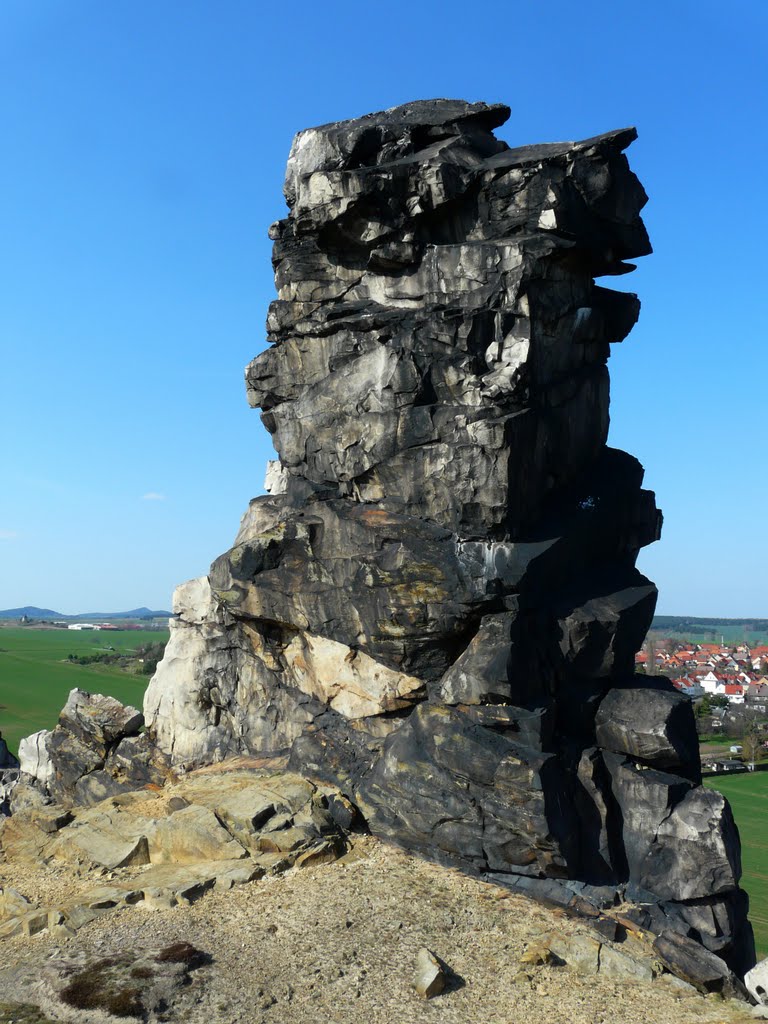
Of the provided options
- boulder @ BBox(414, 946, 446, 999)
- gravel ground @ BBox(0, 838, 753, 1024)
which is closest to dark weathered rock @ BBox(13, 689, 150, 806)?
gravel ground @ BBox(0, 838, 753, 1024)

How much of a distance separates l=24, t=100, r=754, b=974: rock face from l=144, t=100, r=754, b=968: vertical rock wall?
81mm

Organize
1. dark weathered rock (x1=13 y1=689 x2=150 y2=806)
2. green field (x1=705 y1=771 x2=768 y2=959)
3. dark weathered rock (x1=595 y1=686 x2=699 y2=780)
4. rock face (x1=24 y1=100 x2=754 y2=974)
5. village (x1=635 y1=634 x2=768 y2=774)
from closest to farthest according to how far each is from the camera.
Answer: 1. rock face (x1=24 y1=100 x2=754 y2=974)
2. dark weathered rock (x1=595 y1=686 x2=699 y2=780)
3. dark weathered rock (x1=13 y1=689 x2=150 y2=806)
4. green field (x1=705 y1=771 x2=768 y2=959)
5. village (x1=635 y1=634 x2=768 y2=774)

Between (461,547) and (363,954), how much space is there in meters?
10.8

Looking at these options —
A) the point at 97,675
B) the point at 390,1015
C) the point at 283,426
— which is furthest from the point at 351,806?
the point at 97,675

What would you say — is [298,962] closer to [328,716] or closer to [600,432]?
[328,716]

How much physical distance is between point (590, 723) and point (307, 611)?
9151mm

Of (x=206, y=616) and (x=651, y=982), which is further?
(x=206, y=616)

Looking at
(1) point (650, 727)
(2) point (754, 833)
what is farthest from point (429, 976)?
(2) point (754, 833)

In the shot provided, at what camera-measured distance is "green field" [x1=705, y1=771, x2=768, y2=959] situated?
4456cm

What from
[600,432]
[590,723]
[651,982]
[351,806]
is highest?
[600,432]

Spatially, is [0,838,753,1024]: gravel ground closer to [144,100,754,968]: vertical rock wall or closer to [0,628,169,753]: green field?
[144,100,754,968]: vertical rock wall

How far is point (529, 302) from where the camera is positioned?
27547mm

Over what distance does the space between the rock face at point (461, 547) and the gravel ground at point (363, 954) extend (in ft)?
5.87

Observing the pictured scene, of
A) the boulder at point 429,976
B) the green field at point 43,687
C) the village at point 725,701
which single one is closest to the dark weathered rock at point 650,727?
the village at point 725,701
